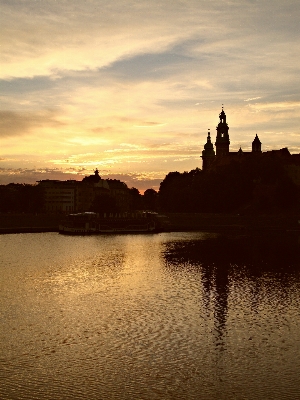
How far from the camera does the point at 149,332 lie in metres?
26.0

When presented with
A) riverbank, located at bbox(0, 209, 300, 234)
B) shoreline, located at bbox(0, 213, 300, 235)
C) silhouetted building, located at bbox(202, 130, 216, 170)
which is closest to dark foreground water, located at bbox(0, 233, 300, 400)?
shoreline, located at bbox(0, 213, 300, 235)

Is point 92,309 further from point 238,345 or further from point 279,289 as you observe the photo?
point 279,289

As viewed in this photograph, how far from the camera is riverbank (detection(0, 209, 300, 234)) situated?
110m

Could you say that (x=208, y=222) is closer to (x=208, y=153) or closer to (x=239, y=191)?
(x=239, y=191)

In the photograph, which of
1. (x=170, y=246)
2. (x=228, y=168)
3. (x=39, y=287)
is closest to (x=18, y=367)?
(x=39, y=287)

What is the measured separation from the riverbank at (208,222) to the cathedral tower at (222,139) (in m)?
64.4

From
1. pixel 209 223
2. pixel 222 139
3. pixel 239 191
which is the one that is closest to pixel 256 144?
pixel 222 139

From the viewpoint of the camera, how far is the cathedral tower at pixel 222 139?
18165 centimetres

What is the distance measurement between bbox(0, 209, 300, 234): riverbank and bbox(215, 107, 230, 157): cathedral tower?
64434 millimetres

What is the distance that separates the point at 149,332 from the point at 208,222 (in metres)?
93.8

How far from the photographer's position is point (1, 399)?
1736 centimetres

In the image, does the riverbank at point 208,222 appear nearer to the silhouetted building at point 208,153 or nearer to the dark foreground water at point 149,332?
the dark foreground water at point 149,332

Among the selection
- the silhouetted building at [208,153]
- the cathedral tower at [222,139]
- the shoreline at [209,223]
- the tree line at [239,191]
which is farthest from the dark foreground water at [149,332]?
the silhouetted building at [208,153]

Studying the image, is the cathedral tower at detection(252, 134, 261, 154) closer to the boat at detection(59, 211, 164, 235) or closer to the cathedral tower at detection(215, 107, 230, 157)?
the cathedral tower at detection(215, 107, 230, 157)
